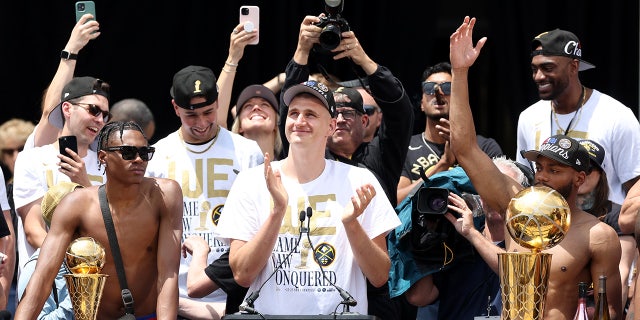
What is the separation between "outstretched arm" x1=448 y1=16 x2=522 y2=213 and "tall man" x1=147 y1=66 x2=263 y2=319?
134 cm

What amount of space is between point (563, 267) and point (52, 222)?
7.29 feet

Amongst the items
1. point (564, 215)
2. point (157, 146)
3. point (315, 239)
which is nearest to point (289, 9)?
point (157, 146)

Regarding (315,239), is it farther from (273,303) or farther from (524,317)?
(524,317)

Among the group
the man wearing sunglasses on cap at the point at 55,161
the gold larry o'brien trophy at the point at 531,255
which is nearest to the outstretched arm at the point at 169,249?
Answer: the man wearing sunglasses on cap at the point at 55,161

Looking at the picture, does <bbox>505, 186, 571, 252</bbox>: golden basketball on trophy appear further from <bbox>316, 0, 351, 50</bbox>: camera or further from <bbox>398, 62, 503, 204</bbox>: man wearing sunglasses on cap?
<bbox>398, 62, 503, 204</bbox>: man wearing sunglasses on cap

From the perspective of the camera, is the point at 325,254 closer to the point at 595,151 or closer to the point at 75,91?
the point at 595,151

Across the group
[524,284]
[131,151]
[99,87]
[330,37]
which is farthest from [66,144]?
[524,284]

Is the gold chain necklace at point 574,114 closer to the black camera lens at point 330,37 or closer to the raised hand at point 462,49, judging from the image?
the raised hand at point 462,49

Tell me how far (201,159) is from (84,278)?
4.98 ft

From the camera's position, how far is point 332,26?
601 centimetres

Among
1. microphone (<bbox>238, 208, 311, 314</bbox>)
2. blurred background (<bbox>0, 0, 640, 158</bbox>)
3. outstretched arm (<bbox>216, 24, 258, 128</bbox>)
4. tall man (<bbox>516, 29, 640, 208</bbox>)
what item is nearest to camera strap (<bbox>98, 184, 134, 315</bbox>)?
microphone (<bbox>238, 208, 311, 314</bbox>)

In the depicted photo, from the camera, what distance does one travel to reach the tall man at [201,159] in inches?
251

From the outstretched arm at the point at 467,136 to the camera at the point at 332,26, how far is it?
63 centimetres

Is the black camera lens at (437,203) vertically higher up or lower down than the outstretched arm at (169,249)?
higher up
